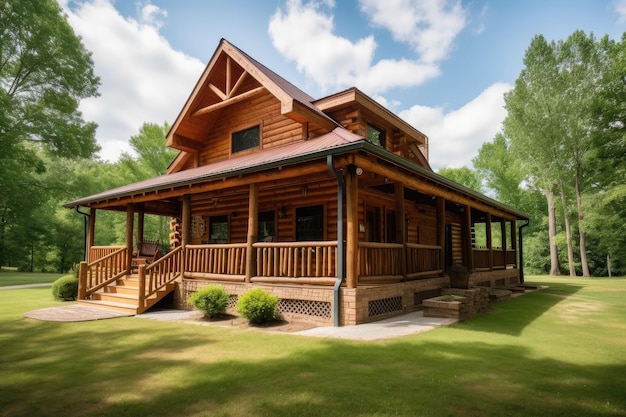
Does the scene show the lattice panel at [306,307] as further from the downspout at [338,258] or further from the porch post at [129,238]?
the porch post at [129,238]

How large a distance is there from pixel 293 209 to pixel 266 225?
1460mm

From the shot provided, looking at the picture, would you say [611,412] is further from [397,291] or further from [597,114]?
[597,114]

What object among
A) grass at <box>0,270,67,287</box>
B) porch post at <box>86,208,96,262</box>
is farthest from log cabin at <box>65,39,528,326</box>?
grass at <box>0,270,67,287</box>

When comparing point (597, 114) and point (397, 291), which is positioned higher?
point (597, 114)

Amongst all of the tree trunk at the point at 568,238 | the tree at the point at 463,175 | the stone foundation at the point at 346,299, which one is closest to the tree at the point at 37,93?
the stone foundation at the point at 346,299

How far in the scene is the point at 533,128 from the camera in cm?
2842

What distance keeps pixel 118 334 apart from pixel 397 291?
21.3 feet

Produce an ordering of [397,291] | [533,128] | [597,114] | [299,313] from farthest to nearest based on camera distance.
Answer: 1. [533,128]
2. [597,114]
3. [397,291]
4. [299,313]

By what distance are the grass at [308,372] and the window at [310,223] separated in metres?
4.84

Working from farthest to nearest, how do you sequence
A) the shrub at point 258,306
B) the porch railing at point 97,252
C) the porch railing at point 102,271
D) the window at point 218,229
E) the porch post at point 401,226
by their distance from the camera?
the window at point 218,229
the porch railing at point 97,252
the porch railing at point 102,271
the porch post at point 401,226
the shrub at point 258,306

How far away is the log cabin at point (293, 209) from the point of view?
833cm

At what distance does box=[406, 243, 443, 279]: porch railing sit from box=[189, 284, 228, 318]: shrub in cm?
502

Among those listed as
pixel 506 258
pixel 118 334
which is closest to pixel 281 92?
pixel 118 334

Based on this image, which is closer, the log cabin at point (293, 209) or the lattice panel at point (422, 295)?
the log cabin at point (293, 209)
